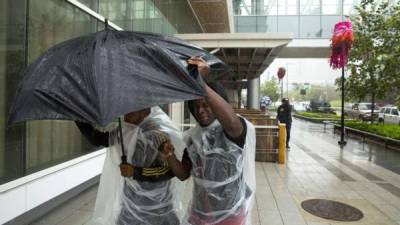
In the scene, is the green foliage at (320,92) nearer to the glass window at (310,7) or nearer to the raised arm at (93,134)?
the glass window at (310,7)

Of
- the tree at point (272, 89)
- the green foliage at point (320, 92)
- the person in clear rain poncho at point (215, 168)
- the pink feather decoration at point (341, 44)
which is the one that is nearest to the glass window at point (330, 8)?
the pink feather decoration at point (341, 44)

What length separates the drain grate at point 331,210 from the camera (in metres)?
5.36

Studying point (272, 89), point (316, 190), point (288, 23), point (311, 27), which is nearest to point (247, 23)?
point (288, 23)

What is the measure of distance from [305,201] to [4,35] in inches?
201

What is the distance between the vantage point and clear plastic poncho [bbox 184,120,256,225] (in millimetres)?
2232

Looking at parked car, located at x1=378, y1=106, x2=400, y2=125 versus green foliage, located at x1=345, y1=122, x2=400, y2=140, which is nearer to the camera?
green foliage, located at x1=345, y1=122, x2=400, y2=140

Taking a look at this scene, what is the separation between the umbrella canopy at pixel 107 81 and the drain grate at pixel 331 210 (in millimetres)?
4330

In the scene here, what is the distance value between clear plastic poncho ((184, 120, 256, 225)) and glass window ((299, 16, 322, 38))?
2551 centimetres

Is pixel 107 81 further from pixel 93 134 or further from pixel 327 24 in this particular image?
pixel 327 24

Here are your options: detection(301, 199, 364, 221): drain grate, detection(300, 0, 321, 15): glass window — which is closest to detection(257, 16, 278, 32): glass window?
detection(300, 0, 321, 15): glass window

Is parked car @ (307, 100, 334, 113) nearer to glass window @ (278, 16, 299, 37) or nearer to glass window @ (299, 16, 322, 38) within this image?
glass window @ (299, 16, 322, 38)

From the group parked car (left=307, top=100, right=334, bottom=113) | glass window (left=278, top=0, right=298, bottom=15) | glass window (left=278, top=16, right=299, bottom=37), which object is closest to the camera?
glass window (left=278, top=16, right=299, bottom=37)

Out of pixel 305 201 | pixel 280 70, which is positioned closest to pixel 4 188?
pixel 305 201

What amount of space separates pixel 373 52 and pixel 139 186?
17100 millimetres
